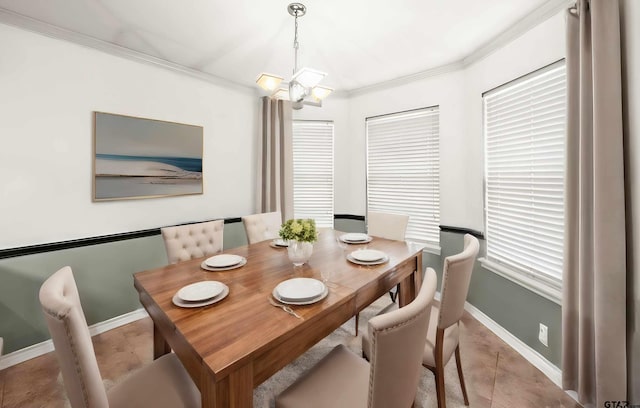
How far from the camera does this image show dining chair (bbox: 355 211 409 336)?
107 inches

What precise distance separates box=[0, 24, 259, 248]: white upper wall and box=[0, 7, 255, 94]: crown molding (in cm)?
4

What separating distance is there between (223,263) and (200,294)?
47 centimetres

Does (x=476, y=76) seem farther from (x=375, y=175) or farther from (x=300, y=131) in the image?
(x=300, y=131)

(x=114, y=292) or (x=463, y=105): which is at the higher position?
(x=463, y=105)

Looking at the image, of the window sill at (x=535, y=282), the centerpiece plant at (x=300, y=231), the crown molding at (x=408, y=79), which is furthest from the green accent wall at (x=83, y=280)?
the window sill at (x=535, y=282)

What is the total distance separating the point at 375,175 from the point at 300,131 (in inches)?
49.7

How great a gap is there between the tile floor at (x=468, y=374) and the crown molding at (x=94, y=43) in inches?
104

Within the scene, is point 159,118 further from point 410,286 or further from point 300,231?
point 410,286

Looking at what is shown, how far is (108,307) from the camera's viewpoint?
2.54 metres

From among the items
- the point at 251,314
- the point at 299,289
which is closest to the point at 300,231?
the point at 299,289

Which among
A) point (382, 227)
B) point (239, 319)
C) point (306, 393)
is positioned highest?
point (382, 227)

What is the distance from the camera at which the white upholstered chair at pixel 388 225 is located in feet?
8.95

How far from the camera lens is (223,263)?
173cm

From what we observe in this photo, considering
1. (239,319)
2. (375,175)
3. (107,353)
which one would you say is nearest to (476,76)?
(375,175)
